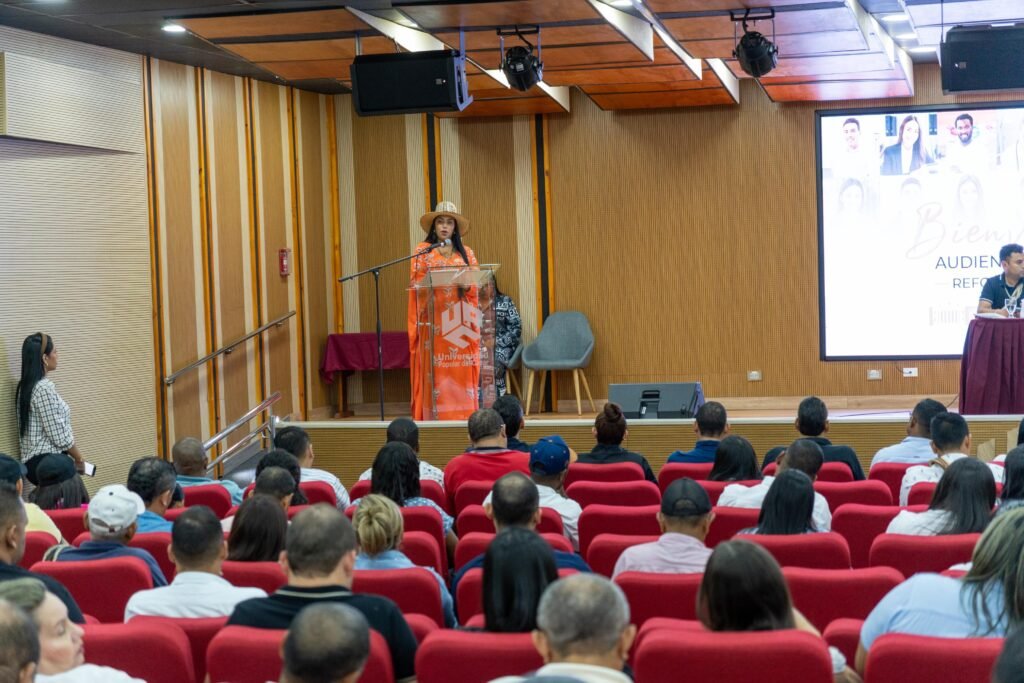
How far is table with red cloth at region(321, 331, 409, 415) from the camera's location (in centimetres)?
1258

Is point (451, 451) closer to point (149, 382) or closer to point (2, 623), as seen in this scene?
point (149, 382)

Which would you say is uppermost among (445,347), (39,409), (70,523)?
(445,347)

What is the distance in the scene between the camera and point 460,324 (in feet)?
30.6

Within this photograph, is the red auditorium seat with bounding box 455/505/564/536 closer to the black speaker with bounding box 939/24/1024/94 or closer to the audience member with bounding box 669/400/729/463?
the audience member with bounding box 669/400/729/463

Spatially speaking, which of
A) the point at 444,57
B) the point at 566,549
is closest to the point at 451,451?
the point at 444,57

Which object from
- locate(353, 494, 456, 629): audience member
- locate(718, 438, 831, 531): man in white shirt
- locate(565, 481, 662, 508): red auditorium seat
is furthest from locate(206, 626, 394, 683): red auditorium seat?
locate(565, 481, 662, 508): red auditorium seat

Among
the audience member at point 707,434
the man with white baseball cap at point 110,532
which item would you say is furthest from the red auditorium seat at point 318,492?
the audience member at point 707,434

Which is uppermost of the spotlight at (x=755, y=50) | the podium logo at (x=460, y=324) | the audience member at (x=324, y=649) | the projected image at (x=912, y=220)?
A: the spotlight at (x=755, y=50)

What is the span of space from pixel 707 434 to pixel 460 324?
3173 millimetres

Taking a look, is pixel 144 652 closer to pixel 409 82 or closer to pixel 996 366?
pixel 409 82

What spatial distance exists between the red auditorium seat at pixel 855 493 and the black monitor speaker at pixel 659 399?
15.8ft

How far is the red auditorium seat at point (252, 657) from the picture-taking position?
2729 mm

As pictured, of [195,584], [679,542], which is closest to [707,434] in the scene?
[679,542]

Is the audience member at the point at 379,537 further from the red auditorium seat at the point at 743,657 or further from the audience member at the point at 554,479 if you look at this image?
the red auditorium seat at the point at 743,657
